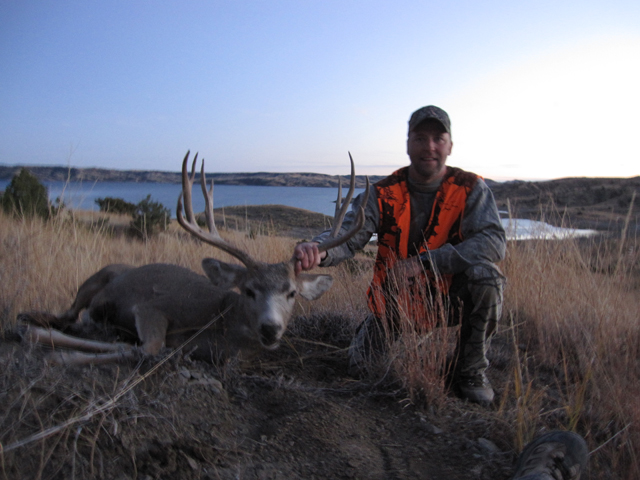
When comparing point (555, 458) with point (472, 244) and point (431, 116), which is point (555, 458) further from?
point (431, 116)

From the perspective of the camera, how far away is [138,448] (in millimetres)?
2201

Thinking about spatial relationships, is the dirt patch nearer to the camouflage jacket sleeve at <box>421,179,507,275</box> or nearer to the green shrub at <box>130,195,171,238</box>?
the camouflage jacket sleeve at <box>421,179,507,275</box>

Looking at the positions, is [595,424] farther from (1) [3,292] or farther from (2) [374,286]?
(1) [3,292]

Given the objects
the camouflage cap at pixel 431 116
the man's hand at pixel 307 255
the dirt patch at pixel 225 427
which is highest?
the camouflage cap at pixel 431 116

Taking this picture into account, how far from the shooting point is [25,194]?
1111 centimetres

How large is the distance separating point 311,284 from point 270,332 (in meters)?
0.71

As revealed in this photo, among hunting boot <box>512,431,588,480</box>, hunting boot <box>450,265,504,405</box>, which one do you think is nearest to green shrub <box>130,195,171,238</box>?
hunting boot <box>450,265,504,405</box>

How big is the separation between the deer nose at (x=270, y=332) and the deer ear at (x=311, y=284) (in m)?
0.57

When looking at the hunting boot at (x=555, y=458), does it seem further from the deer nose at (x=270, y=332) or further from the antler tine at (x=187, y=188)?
the antler tine at (x=187, y=188)

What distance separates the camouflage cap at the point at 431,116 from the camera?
412 cm

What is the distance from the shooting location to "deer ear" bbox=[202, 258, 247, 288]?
3898 mm

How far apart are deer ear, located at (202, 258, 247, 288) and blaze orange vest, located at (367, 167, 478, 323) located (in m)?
1.09

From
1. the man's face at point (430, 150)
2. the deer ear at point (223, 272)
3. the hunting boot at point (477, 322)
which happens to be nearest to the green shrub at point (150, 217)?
the deer ear at point (223, 272)

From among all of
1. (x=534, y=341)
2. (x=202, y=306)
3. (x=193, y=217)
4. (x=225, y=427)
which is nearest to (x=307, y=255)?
(x=193, y=217)
